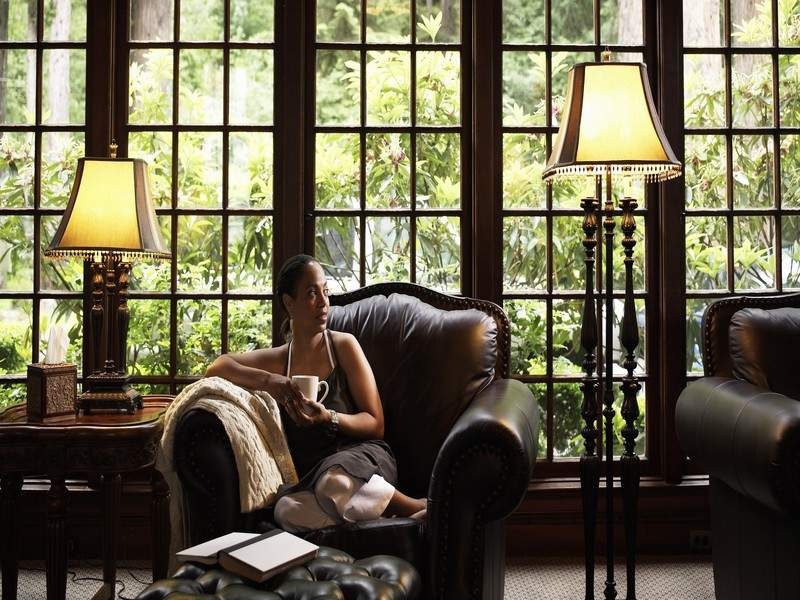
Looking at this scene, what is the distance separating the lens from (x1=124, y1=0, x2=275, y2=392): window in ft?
11.4

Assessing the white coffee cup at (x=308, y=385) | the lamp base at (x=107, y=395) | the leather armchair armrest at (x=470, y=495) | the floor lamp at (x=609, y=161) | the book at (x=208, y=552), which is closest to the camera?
the book at (x=208, y=552)

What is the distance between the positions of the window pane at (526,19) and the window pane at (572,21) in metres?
0.05

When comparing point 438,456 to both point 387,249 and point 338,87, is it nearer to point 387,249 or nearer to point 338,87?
point 387,249

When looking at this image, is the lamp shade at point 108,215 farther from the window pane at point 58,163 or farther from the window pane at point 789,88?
the window pane at point 789,88

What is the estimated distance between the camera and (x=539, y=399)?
353 centimetres

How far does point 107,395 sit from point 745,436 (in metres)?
1.89

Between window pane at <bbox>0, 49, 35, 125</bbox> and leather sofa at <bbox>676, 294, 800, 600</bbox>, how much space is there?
2.70 metres

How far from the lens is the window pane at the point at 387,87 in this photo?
11.5ft

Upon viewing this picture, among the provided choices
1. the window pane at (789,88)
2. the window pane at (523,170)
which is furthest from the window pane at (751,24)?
the window pane at (523,170)

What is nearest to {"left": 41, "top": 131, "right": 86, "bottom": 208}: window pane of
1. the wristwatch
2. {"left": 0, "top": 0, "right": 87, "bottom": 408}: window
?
{"left": 0, "top": 0, "right": 87, "bottom": 408}: window

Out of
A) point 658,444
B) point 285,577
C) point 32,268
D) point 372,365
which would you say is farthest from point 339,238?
point 285,577

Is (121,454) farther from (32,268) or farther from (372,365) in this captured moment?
(32,268)

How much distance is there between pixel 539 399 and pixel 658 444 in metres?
0.51

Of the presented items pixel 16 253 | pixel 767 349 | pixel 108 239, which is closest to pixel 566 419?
pixel 767 349
